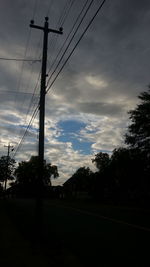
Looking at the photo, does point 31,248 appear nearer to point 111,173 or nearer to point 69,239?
point 69,239

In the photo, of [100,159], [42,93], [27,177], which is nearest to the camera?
[42,93]

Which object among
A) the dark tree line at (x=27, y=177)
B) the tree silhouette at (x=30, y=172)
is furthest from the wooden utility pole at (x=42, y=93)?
the tree silhouette at (x=30, y=172)

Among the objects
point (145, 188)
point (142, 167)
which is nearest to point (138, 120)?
point (142, 167)

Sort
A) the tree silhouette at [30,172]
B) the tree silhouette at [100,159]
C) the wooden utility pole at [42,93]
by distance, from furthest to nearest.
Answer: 1. the tree silhouette at [30,172]
2. the tree silhouette at [100,159]
3. the wooden utility pole at [42,93]

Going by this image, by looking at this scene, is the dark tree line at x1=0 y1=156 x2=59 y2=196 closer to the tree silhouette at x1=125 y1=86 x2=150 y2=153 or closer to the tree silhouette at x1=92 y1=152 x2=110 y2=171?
the tree silhouette at x1=92 y1=152 x2=110 y2=171

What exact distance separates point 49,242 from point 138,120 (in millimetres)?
29331

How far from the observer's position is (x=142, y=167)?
1421 inches

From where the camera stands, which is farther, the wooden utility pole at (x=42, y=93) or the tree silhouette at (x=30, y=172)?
the tree silhouette at (x=30, y=172)

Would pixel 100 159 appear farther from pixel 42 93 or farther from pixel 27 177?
pixel 42 93

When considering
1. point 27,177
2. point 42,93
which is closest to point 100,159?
point 27,177

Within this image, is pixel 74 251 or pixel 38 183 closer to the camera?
pixel 74 251

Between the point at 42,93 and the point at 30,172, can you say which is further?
the point at 30,172

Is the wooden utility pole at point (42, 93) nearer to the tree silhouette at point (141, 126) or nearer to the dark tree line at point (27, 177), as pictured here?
the tree silhouette at point (141, 126)

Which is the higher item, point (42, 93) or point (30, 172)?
point (30, 172)
